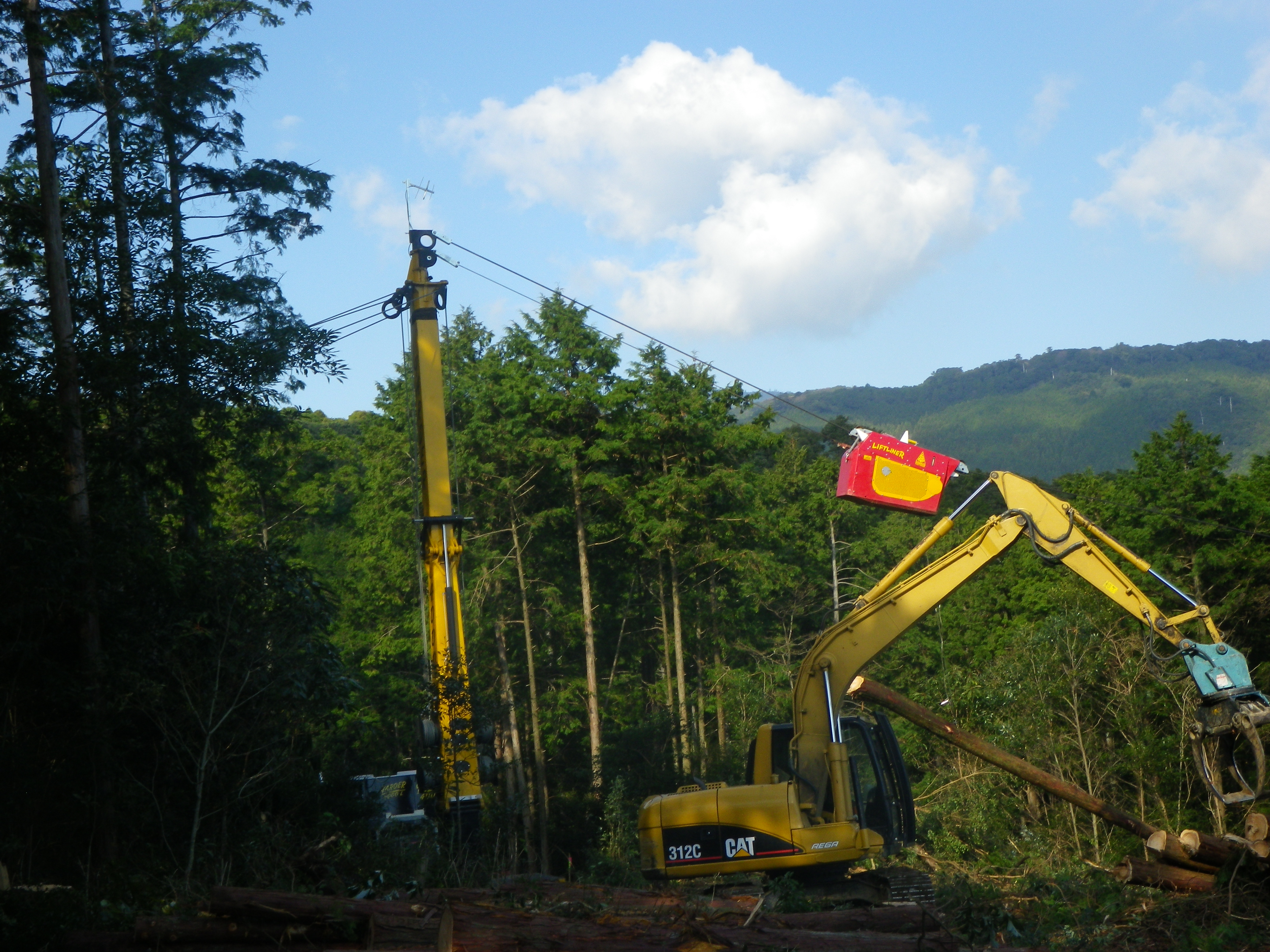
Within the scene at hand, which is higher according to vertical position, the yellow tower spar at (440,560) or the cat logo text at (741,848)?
the yellow tower spar at (440,560)

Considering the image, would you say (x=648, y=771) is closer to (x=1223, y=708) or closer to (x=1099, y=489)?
(x=1223, y=708)

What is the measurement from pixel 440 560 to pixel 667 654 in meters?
19.6

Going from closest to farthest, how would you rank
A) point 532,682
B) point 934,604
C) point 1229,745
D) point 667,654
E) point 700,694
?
point 1229,745
point 934,604
point 532,682
point 667,654
point 700,694

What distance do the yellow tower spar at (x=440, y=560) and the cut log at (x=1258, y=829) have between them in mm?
8206

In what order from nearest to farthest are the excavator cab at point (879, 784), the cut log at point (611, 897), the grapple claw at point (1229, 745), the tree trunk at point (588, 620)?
the cut log at point (611, 897) → the grapple claw at point (1229, 745) → the excavator cab at point (879, 784) → the tree trunk at point (588, 620)

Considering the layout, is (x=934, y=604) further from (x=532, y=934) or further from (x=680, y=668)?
(x=680, y=668)

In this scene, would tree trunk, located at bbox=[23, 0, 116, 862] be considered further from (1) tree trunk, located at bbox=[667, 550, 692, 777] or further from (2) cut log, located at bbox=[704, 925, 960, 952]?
(1) tree trunk, located at bbox=[667, 550, 692, 777]

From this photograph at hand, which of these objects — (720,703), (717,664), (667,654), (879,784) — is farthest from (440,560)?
(717,664)

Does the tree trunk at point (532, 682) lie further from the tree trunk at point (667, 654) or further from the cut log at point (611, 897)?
the cut log at point (611, 897)

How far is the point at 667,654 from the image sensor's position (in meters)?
34.2

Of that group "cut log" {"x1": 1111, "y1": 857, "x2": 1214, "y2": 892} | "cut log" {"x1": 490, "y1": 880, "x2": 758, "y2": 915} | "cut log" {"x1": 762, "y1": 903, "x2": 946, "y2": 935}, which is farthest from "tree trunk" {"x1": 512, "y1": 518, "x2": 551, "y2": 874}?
"cut log" {"x1": 762, "y1": 903, "x2": 946, "y2": 935}

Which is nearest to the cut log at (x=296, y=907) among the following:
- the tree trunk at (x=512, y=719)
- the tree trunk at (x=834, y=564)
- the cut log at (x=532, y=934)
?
the cut log at (x=532, y=934)

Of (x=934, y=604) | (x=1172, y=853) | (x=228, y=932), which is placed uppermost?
(x=934, y=604)

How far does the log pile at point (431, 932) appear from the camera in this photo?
7.02 m
